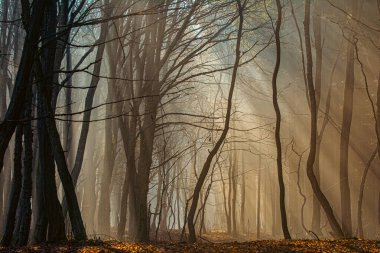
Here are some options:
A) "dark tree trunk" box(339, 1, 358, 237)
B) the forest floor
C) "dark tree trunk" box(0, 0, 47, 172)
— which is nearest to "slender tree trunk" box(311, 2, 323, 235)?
"dark tree trunk" box(339, 1, 358, 237)

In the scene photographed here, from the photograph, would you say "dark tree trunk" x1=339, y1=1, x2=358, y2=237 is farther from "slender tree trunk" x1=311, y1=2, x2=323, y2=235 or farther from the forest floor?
the forest floor

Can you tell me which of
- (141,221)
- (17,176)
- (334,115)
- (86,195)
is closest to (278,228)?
(334,115)

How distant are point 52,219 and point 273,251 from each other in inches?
107

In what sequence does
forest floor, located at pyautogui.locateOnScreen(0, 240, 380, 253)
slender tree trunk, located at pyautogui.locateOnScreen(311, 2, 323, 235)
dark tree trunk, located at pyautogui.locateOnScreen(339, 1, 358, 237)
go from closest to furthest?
→ forest floor, located at pyautogui.locateOnScreen(0, 240, 380, 253), dark tree trunk, located at pyautogui.locateOnScreen(339, 1, 358, 237), slender tree trunk, located at pyautogui.locateOnScreen(311, 2, 323, 235)

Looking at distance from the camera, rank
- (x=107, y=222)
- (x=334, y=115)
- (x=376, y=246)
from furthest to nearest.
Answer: (x=334, y=115) < (x=107, y=222) < (x=376, y=246)

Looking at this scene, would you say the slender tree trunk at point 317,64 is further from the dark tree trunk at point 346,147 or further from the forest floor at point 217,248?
the forest floor at point 217,248

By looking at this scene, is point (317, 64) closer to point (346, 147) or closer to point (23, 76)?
point (346, 147)

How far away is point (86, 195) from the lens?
26.1 m

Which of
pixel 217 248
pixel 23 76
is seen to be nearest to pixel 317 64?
pixel 217 248

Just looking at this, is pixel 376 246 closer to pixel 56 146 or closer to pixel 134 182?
pixel 56 146

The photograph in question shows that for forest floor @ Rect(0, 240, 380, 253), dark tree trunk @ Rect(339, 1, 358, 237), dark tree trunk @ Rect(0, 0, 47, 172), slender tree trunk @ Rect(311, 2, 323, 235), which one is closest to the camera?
forest floor @ Rect(0, 240, 380, 253)

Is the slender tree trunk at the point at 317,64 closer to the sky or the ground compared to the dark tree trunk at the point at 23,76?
closer to the sky

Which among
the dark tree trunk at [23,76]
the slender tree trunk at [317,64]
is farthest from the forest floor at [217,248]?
the slender tree trunk at [317,64]

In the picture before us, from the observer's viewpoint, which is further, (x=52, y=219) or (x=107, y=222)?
(x=107, y=222)
